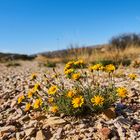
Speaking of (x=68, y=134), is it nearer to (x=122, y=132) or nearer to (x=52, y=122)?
(x=52, y=122)

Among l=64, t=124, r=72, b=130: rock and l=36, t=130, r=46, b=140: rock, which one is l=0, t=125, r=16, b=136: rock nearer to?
l=36, t=130, r=46, b=140: rock

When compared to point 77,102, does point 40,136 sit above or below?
below

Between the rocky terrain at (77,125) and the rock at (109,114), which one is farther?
→ the rock at (109,114)

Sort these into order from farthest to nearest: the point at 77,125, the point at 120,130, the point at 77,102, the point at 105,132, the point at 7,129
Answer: the point at 7,129 → the point at 77,125 → the point at 77,102 → the point at 120,130 → the point at 105,132

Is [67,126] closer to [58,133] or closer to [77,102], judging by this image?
[58,133]

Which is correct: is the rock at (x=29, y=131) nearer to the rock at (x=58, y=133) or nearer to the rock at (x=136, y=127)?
the rock at (x=58, y=133)

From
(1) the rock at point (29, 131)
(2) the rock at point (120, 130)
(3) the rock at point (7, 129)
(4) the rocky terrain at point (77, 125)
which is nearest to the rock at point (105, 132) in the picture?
(4) the rocky terrain at point (77, 125)

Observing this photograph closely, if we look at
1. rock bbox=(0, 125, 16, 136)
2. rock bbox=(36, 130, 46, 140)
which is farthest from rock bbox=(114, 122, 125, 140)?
rock bbox=(0, 125, 16, 136)

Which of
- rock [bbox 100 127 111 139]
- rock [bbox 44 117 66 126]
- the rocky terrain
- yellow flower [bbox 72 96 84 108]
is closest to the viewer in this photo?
rock [bbox 100 127 111 139]

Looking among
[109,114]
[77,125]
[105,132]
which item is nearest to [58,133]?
[77,125]

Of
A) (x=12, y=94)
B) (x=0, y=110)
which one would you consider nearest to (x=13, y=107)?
(x=0, y=110)

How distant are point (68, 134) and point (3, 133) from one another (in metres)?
0.82

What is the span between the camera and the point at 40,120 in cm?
423

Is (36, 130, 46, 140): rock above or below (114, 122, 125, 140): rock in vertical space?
below
